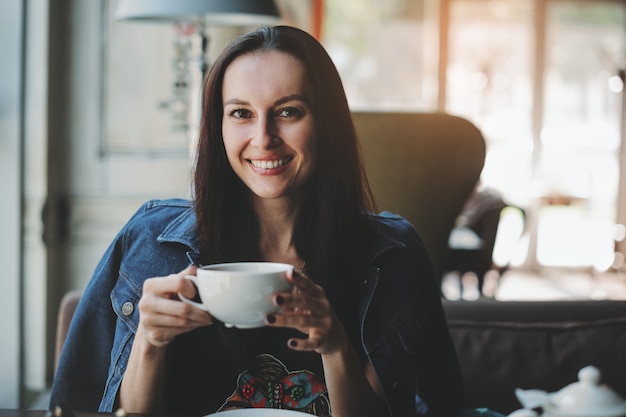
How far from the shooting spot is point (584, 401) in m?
0.69

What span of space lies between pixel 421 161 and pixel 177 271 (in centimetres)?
197

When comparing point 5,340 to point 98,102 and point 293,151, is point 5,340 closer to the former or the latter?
point 98,102

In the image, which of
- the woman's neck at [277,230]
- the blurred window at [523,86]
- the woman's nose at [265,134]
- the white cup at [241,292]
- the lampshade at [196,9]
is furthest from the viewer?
the blurred window at [523,86]

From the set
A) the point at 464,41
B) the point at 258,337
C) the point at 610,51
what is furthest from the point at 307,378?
the point at 610,51

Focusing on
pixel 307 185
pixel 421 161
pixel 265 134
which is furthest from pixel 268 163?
pixel 421 161

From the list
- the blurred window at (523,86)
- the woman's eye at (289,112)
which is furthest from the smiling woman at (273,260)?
the blurred window at (523,86)

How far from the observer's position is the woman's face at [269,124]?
4.19 ft

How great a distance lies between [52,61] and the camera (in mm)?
3232

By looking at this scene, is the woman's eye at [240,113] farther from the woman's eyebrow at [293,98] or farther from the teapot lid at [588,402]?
the teapot lid at [588,402]

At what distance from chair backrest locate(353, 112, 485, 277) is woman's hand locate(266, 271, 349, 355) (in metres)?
2.05

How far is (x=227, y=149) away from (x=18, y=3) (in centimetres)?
183

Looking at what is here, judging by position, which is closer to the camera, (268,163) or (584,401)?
(584,401)

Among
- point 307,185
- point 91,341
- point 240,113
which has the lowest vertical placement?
point 91,341

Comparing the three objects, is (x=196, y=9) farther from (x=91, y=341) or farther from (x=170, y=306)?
(x=170, y=306)
